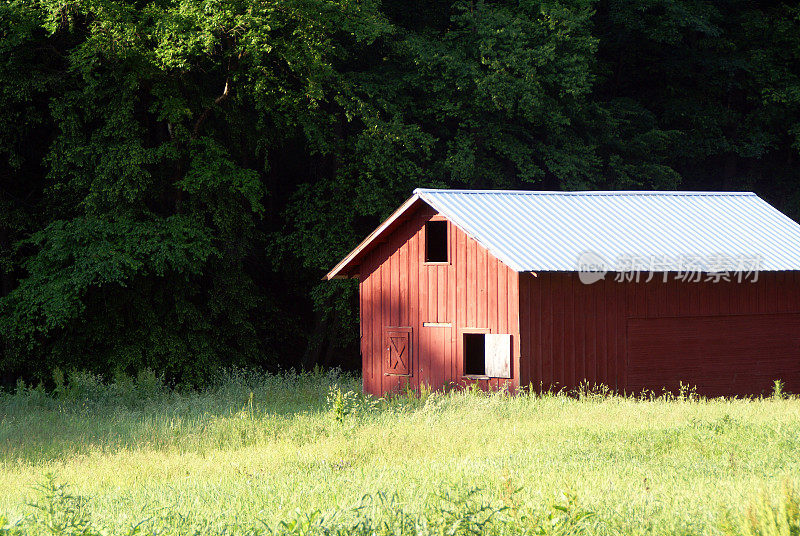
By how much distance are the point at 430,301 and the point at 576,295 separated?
11.2 ft

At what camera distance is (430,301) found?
2186 cm

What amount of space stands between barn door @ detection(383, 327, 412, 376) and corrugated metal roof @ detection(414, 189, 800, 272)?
3.28 m

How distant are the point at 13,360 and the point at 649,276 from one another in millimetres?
17113

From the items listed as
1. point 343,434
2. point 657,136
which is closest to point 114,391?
point 343,434

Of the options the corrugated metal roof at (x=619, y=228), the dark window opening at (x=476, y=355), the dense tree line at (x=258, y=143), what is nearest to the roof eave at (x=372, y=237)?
the corrugated metal roof at (x=619, y=228)

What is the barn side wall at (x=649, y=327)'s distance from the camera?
20312 millimetres

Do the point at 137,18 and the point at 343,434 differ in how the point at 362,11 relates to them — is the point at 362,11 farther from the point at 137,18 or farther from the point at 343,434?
the point at 343,434

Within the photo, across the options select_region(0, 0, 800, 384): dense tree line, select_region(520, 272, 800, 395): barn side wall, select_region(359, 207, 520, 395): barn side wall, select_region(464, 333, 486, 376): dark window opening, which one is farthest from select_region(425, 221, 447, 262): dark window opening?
select_region(520, 272, 800, 395): barn side wall

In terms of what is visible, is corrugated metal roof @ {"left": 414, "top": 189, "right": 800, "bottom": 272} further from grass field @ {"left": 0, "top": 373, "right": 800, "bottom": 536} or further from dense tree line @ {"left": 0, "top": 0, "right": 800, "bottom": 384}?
dense tree line @ {"left": 0, "top": 0, "right": 800, "bottom": 384}

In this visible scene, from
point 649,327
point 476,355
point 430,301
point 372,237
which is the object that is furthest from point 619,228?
point 476,355

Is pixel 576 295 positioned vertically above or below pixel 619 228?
below

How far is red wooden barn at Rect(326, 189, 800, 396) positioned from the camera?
2030 centimetres

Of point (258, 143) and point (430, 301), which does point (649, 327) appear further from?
point (258, 143)

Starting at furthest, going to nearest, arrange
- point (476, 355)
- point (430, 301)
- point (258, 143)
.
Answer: point (258, 143) < point (476, 355) < point (430, 301)
